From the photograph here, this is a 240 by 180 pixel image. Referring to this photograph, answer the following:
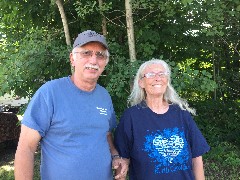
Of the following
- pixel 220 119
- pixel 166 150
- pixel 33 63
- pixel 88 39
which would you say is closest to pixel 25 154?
pixel 88 39

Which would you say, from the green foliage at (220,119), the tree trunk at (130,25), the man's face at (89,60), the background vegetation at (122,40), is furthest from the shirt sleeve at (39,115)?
the green foliage at (220,119)

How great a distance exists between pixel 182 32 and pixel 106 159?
4.65 m

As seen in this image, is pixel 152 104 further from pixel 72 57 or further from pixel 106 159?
pixel 72 57

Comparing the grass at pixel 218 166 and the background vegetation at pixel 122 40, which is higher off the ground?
the background vegetation at pixel 122 40

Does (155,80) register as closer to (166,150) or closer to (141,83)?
(141,83)

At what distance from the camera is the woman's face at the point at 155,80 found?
262 centimetres

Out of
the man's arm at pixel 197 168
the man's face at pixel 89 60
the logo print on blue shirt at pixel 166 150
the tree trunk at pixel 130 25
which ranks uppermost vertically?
the tree trunk at pixel 130 25

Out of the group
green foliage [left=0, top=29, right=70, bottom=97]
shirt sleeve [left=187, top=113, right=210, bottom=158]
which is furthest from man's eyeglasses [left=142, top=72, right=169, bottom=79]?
green foliage [left=0, top=29, right=70, bottom=97]

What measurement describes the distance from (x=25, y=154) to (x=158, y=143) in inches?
39.2

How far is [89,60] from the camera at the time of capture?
2.35m

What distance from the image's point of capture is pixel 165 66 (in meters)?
2.73

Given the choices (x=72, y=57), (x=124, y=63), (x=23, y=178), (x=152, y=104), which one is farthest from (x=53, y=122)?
(x=124, y=63)

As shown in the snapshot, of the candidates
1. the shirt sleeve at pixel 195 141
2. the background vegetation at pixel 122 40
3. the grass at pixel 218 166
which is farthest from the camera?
the grass at pixel 218 166

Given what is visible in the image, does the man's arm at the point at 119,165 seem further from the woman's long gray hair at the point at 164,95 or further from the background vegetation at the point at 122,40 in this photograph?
the background vegetation at the point at 122,40
